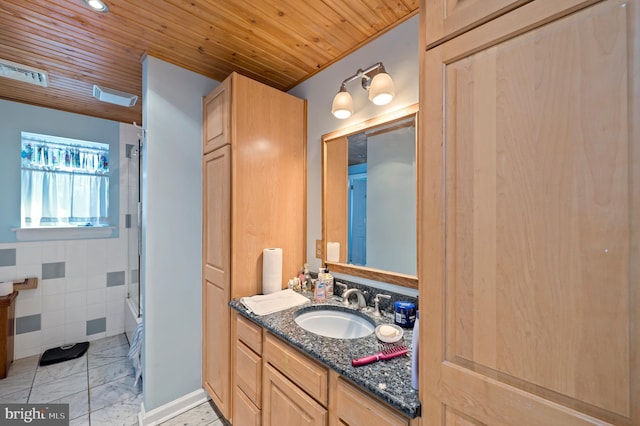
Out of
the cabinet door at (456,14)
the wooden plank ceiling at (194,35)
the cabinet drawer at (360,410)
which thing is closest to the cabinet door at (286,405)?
the cabinet drawer at (360,410)

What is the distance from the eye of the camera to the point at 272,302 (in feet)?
5.18

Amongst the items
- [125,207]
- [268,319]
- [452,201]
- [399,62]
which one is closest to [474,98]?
[452,201]

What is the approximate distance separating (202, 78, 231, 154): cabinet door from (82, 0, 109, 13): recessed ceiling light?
0.63 meters

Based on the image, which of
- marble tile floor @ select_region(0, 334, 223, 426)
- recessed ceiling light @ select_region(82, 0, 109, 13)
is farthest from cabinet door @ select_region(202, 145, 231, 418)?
recessed ceiling light @ select_region(82, 0, 109, 13)

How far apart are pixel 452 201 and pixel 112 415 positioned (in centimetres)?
257

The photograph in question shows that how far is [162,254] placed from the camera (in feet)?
5.96

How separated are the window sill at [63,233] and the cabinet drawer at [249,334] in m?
2.33

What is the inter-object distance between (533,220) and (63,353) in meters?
3.75

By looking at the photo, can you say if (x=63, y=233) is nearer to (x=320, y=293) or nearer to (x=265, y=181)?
(x=265, y=181)

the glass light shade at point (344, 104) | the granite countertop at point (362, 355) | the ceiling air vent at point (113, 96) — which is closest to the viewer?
the granite countertop at point (362, 355)

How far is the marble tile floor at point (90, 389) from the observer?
1824 mm

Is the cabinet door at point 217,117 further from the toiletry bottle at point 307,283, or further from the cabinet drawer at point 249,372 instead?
the cabinet drawer at point 249,372

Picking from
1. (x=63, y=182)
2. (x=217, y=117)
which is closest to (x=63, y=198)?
(x=63, y=182)

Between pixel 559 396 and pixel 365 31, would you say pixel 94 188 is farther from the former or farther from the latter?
pixel 559 396
